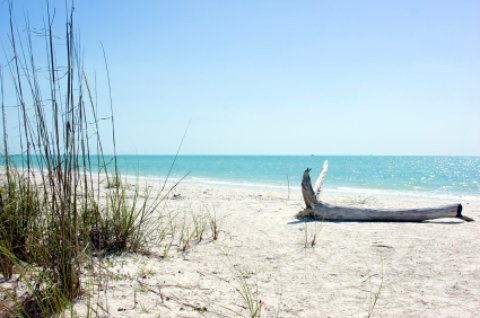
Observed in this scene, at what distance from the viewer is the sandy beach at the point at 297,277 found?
2111mm

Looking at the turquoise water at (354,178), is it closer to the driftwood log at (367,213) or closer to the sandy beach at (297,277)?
the sandy beach at (297,277)

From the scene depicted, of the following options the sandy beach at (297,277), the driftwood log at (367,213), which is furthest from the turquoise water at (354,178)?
the driftwood log at (367,213)

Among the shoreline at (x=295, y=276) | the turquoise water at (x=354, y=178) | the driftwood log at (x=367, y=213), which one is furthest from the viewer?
the turquoise water at (x=354, y=178)

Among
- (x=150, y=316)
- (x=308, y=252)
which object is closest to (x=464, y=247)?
(x=308, y=252)

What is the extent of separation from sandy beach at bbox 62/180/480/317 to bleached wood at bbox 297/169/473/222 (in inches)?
33.7

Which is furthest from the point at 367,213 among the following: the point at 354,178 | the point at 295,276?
the point at 354,178

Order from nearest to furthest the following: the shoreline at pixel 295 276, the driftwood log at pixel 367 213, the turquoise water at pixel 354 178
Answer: the shoreline at pixel 295 276, the driftwood log at pixel 367 213, the turquoise water at pixel 354 178

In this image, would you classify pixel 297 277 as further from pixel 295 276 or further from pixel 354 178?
pixel 354 178

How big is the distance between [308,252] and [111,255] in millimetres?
1943

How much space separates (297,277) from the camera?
2781 millimetres

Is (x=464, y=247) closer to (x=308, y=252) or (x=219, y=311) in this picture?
(x=308, y=252)

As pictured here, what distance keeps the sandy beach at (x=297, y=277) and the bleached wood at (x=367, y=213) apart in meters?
0.86

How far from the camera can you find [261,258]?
324cm

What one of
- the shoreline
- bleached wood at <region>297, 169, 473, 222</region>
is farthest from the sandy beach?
bleached wood at <region>297, 169, 473, 222</region>
